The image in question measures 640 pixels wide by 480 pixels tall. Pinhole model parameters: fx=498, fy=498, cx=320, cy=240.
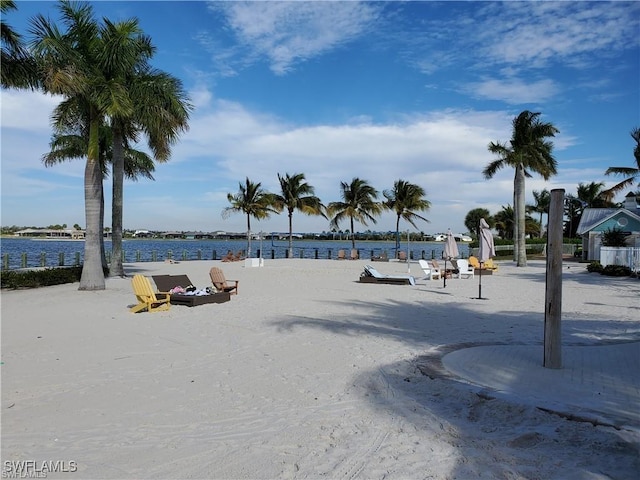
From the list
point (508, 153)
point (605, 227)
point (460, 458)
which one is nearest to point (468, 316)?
point (460, 458)

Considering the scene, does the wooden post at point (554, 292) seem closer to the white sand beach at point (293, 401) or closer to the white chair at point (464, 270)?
the white sand beach at point (293, 401)

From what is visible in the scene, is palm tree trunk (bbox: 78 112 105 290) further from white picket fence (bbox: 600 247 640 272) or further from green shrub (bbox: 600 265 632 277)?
white picket fence (bbox: 600 247 640 272)

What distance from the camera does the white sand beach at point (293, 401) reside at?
12.6ft

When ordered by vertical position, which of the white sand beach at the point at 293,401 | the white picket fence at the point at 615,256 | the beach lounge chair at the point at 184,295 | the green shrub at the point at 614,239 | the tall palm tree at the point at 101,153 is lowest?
the white sand beach at the point at 293,401

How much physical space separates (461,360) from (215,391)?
134 inches

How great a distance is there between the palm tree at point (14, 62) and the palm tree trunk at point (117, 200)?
3992 millimetres

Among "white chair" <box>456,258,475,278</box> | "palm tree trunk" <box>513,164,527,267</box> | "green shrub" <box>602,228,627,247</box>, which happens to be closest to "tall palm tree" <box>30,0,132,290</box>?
"white chair" <box>456,258,475,278</box>

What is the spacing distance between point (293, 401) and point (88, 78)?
14.1 metres

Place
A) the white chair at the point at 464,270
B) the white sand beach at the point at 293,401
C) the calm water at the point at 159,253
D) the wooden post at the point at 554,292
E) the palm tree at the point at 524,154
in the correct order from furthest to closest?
the calm water at the point at 159,253
the palm tree at the point at 524,154
the white chair at the point at 464,270
the wooden post at the point at 554,292
the white sand beach at the point at 293,401

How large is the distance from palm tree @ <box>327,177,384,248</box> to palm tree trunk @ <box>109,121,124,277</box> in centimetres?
2520

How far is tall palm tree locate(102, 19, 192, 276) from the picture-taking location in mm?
16188

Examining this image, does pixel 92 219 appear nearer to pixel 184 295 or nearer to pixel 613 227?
pixel 184 295

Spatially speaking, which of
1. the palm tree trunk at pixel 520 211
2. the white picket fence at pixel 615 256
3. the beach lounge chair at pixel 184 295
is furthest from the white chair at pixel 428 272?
the palm tree trunk at pixel 520 211

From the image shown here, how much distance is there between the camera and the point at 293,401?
5.32m
